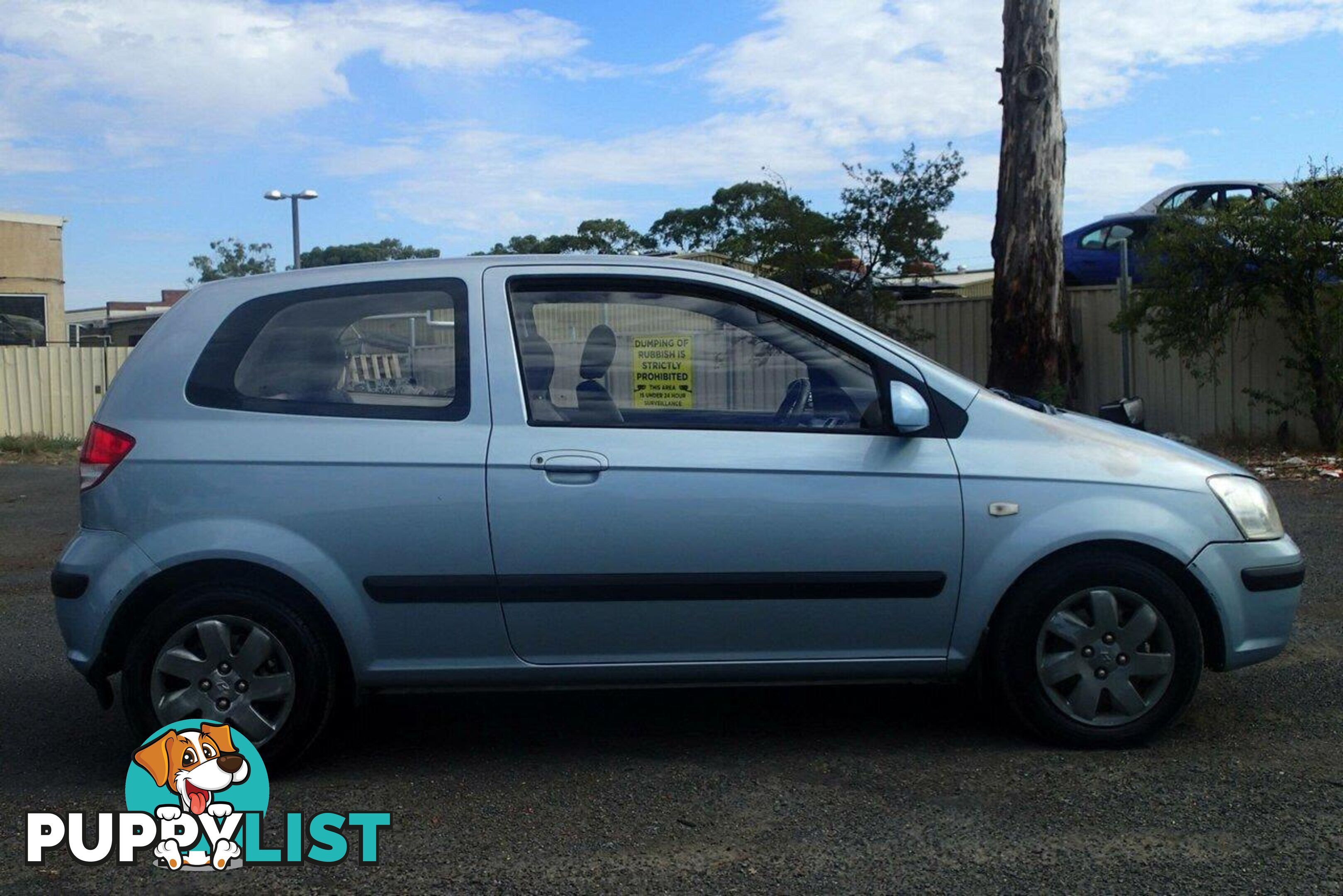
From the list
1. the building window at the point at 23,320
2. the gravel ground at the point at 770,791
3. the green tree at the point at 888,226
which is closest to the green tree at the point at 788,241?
the green tree at the point at 888,226

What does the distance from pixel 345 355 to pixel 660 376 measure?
3.46ft

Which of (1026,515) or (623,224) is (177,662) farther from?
(623,224)

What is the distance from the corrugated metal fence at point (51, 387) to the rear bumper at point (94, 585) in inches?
627

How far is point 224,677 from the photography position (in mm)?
4180

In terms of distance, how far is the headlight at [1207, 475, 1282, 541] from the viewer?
440 cm

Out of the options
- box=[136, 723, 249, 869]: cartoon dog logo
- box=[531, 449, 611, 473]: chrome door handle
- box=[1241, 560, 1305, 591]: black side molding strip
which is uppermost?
box=[531, 449, 611, 473]: chrome door handle

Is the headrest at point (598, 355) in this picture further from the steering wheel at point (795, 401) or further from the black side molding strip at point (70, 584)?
the black side molding strip at point (70, 584)

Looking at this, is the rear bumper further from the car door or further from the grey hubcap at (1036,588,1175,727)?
the grey hubcap at (1036,588,1175,727)

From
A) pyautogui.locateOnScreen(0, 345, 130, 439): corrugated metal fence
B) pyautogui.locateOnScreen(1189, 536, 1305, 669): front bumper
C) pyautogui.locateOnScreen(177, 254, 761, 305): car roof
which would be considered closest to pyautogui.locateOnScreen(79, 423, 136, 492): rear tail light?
pyautogui.locateOnScreen(177, 254, 761, 305): car roof

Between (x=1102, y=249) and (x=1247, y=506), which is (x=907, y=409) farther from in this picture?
(x=1102, y=249)

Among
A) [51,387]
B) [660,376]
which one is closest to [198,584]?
[660,376]

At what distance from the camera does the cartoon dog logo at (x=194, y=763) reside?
4.04m

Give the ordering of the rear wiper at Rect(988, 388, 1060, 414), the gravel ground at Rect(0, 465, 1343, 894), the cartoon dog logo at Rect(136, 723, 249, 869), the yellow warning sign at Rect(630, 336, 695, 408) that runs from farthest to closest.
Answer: the rear wiper at Rect(988, 388, 1060, 414) < the yellow warning sign at Rect(630, 336, 695, 408) < the cartoon dog logo at Rect(136, 723, 249, 869) < the gravel ground at Rect(0, 465, 1343, 894)

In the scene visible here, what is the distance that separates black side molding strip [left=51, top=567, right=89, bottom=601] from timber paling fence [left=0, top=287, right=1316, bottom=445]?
38.8 ft
